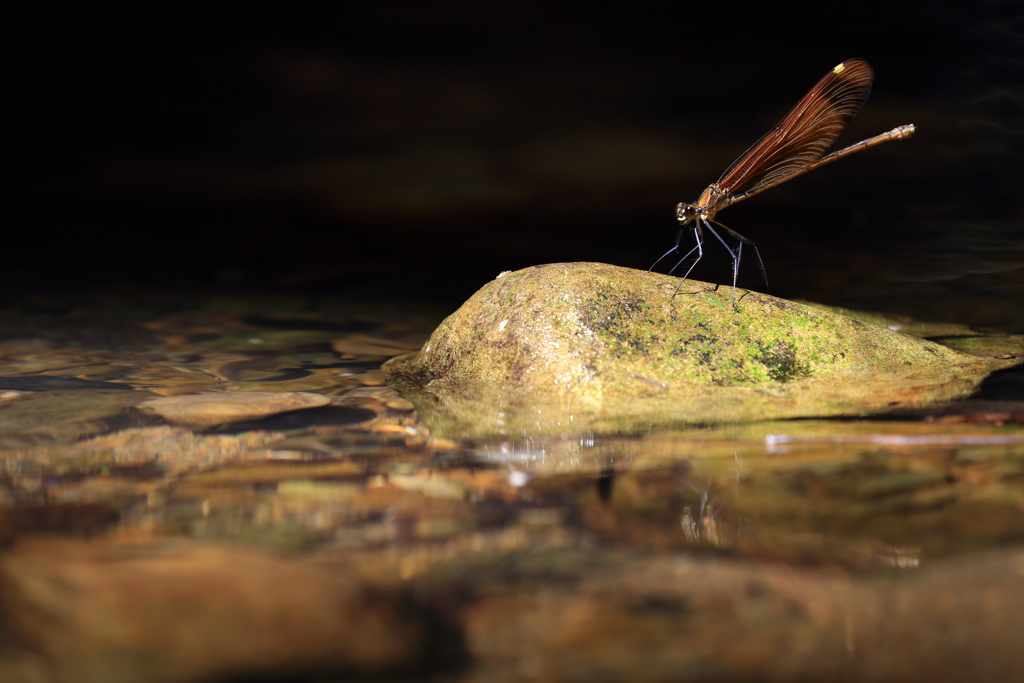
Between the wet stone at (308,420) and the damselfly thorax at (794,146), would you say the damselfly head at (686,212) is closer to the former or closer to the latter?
the damselfly thorax at (794,146)

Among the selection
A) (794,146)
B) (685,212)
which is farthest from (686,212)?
(794,146)

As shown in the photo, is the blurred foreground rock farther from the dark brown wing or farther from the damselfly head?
the dark brown wing

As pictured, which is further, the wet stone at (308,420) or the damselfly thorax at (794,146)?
the damselfly thorax at (794,146)

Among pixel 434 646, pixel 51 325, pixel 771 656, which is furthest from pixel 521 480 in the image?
pixel 51 325

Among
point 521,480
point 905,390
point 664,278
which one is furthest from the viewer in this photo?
point 664,278

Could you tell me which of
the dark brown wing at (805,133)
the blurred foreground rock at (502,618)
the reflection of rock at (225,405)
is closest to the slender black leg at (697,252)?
the dark brown wing at (805,133)

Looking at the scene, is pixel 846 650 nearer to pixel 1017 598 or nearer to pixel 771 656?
pixel 771 656
